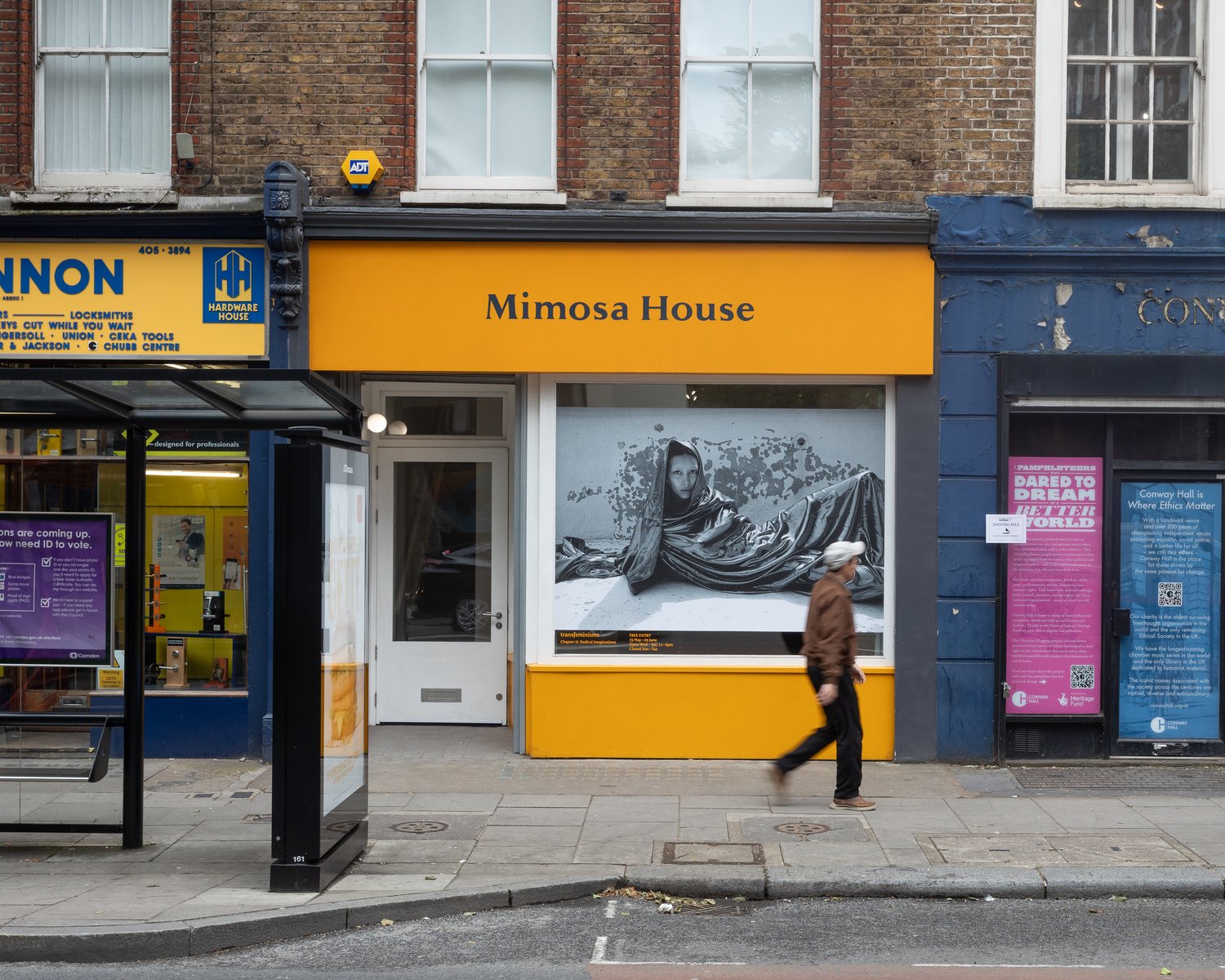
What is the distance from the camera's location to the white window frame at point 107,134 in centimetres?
1091

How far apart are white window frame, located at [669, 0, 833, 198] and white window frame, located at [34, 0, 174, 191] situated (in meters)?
4.26

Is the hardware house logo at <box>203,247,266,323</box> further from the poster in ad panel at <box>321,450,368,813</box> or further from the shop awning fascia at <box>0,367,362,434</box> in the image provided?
the poster in ad panel at <box>321,450,368,813</box>

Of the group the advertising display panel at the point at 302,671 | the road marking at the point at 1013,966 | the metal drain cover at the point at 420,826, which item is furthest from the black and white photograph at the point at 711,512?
the road marking at the point at 1013,966

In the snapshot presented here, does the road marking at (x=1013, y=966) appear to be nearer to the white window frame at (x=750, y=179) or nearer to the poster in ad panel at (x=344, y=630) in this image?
the poster in ad panel at (x=344, y=630)

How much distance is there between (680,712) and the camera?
10617 millimetres

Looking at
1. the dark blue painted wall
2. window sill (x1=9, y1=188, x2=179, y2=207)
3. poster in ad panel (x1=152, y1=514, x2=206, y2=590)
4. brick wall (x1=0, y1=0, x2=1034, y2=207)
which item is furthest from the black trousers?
window sill (x1=9, y1=188, x2=179, y2=207)

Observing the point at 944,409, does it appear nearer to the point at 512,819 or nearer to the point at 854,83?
the point at 854,83

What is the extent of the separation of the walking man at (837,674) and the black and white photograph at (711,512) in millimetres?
1695

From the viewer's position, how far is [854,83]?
1059 cm

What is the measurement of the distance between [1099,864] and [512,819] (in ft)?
12.1

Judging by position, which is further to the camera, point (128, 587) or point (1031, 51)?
point (1031, 51)

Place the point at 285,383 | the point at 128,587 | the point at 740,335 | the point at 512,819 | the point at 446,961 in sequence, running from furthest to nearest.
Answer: the point at 740,335, the point at 512,819, the point at 128,587, the point at 285,383, the point at 446,961

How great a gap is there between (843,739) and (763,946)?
8.88 ft

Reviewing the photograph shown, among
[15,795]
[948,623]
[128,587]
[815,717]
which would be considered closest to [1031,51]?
[948,623]
